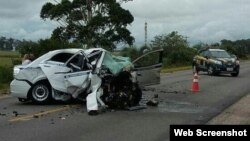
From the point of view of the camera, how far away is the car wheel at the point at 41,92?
50.1 ft

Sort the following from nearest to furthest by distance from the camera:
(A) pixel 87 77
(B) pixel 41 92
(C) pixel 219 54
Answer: (A) pixel 87 77 < (B) pixel 41 92 < (C) pixel 219 54

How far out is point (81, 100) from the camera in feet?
51.5

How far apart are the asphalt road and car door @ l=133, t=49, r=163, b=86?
0.77m

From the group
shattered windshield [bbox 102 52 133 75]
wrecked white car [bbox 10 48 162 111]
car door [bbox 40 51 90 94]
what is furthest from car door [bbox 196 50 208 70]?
car door [bbox 40 51 90 94]

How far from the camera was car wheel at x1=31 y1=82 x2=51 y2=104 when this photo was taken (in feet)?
50.1

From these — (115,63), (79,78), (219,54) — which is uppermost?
(219,54)

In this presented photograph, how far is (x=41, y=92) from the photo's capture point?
1534 centimetres

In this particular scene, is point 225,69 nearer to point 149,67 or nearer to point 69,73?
point 149,67

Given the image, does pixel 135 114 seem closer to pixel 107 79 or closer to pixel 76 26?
pixel 107 79

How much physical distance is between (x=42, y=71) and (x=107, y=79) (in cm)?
209

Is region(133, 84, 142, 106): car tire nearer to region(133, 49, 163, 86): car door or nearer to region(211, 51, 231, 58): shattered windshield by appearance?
region(133, 49, 163, 86): car door

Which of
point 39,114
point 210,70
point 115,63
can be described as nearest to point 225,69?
point 210,70

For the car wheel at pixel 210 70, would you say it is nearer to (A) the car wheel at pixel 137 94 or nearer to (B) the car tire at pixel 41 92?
(A) the car wheel at pixel 137 94

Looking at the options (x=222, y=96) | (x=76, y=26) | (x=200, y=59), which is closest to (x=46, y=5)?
→ (x=76, y=26)
